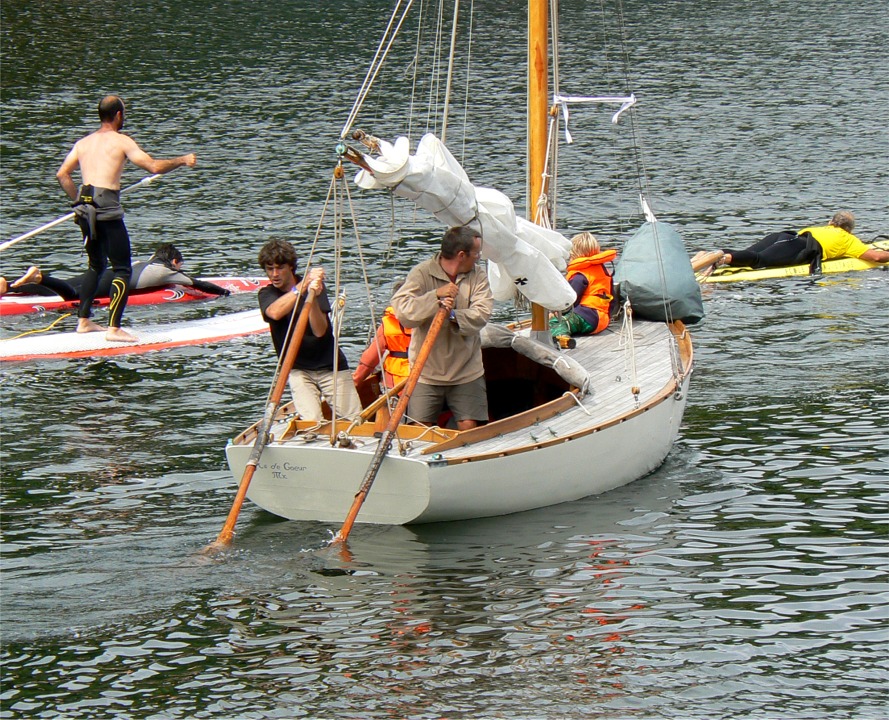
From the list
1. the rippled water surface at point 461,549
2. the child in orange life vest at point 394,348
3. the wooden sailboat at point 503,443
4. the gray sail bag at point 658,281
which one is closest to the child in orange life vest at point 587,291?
the gray sail bag at point 658,281

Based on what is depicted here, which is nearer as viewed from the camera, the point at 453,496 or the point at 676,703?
the point at 676,703

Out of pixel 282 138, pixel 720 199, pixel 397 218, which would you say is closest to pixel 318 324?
pixel 397 218

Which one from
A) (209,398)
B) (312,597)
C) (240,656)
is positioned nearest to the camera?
(240,656)

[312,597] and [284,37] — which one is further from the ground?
[284,37]

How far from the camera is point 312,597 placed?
32.6 ft

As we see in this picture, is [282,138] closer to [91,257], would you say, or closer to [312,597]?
[91,257]

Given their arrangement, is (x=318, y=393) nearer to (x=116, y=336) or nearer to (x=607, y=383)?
(x=607, y=383)

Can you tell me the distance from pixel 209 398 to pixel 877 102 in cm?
2509

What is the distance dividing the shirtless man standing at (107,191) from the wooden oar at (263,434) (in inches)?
233

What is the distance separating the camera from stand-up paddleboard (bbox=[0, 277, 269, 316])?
19016mm

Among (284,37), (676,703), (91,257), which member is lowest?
(676,703)

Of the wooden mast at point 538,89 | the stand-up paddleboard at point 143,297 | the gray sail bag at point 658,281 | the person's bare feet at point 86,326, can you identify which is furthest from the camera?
the stand-up paddleboard at point 143,297

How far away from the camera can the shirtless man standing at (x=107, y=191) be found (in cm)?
1641

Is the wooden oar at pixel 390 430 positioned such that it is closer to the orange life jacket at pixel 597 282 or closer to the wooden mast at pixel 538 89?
the wooden mast at pixel 538 89
